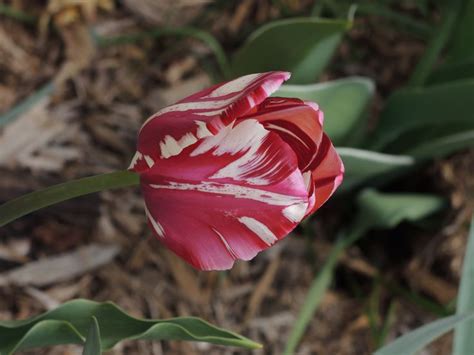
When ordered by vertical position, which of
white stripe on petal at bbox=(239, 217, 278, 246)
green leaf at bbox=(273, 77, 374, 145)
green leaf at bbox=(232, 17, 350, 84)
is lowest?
white stripe on petal at bbox=(239, 217, 278, 246)

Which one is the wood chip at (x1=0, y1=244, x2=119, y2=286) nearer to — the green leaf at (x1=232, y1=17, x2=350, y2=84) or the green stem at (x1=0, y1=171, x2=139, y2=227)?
the green leaf at (x1=232, y1=17, x2=350, y2=84)

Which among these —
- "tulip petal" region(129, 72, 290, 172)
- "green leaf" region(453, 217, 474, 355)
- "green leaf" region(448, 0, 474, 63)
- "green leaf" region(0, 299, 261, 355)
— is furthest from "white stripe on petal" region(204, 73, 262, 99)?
"green leaf" region(448, 0, 474, 63)

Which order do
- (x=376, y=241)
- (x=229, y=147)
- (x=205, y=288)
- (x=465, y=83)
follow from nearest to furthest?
(x=229, y=147), (x=465, y=83), (x=205, y=288), (x=376, y=241)

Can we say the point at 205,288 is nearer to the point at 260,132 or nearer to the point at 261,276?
the point at 261,276

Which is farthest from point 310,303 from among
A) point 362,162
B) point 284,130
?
point 284,130

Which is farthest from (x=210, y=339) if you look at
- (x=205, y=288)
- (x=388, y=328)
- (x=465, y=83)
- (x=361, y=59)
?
(x=361, y=59)

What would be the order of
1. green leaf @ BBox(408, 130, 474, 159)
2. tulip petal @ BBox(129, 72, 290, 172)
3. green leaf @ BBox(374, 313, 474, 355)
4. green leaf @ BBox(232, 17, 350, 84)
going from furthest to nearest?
1. green leaf @ BBox(408, 130, 474, 159)
2. green leaf @ BBox(232, 17, 350, 84)
3. green leaf @ BBox(374, 313, 474, 355)
4. tulip petal @ BBox(129, 72, 290, 172)
